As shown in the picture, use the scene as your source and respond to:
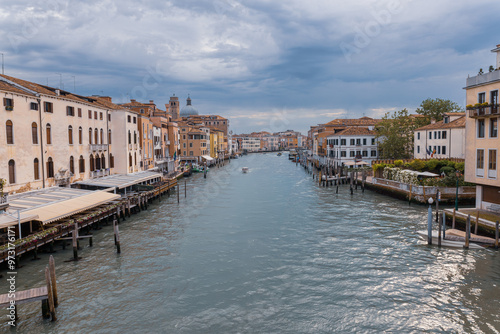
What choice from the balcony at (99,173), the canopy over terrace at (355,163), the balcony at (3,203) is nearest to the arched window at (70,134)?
the balcony at (99,173)

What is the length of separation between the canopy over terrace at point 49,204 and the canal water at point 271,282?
82.1 inches

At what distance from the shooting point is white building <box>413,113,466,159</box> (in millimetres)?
40656

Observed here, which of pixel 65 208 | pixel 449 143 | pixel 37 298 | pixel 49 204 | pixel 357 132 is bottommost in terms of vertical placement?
pixel 37 298

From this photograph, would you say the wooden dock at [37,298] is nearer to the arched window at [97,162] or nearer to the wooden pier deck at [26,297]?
the wooden pier deck at [26,297]

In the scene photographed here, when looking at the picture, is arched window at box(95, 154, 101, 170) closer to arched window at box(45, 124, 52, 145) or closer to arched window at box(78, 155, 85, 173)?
arched window at box(78, 155, 85, 173)

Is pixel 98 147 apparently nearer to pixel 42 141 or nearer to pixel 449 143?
pixel 42 141

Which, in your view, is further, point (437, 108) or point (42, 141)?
point (437, 108)

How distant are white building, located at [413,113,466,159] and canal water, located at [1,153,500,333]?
20.8 meters

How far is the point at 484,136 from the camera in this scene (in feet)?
71.8

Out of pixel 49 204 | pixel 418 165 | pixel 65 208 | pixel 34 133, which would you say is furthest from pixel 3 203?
pixel 418 165

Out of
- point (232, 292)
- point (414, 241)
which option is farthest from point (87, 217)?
point (414, 241)

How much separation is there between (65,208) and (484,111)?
24856mm

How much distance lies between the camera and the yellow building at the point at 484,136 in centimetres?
2092

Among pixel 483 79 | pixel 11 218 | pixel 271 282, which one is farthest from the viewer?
pixel 483 79
